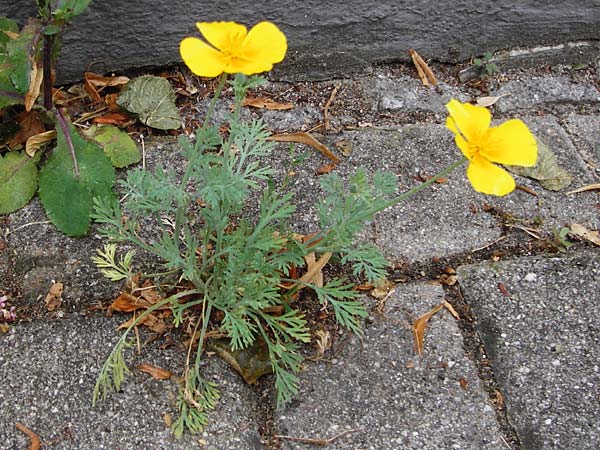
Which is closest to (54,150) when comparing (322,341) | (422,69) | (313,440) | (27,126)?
(27,126)

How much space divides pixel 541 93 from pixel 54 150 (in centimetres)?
177

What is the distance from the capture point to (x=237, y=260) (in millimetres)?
1679

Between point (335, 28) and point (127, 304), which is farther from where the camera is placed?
point (335, 28)

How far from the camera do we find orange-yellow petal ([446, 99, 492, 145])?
1359mm

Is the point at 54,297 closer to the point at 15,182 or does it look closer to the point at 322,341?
the point at 15,182

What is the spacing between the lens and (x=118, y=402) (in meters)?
1.75

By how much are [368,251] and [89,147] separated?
0.97 meters

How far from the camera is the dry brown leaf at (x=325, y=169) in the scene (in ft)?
7.54

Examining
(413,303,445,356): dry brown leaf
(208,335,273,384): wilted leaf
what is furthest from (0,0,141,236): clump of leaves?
(413,303,445,356): dry brown leaf

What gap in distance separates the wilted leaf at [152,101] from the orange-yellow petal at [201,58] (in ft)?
3.42

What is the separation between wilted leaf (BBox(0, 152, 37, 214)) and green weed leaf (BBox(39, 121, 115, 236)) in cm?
4

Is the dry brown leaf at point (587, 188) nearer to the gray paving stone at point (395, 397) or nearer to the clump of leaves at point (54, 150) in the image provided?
the gray paving stone at point (395, 397)

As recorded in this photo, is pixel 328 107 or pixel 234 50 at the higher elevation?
pixel 234 50

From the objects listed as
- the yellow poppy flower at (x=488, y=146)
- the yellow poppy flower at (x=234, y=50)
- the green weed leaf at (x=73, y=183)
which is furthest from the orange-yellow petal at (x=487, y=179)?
the green weed leaf at (x=73, y=183)
